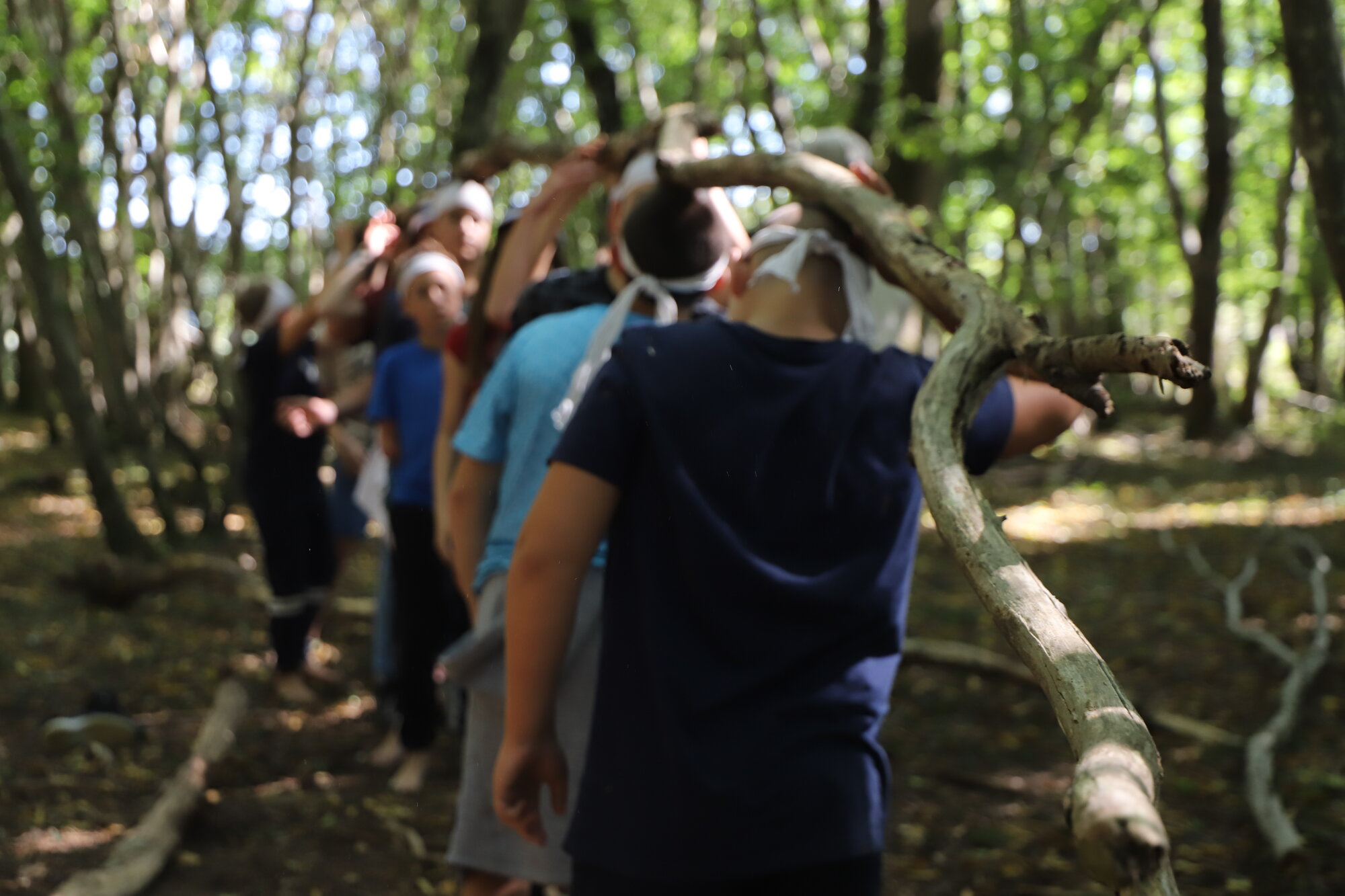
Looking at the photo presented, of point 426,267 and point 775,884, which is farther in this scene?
point 426,267

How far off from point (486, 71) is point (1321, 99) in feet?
17.6

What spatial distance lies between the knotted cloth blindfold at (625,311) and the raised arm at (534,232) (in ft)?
2.19

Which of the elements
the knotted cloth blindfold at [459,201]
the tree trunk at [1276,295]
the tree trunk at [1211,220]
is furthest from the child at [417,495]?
the tree trunk at [1276,295]

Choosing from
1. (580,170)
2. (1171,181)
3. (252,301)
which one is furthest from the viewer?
(1171,181)

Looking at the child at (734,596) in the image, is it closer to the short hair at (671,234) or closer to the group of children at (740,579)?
the group of children at (740,579)

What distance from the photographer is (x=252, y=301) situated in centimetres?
663

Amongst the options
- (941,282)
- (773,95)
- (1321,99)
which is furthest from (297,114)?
(941,282)

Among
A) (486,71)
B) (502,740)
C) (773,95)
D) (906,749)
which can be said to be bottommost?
(906,749)

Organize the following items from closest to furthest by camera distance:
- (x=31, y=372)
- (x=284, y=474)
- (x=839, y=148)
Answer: (x=839, y=148) < (x=284, y=474) < (x=31, y=372)

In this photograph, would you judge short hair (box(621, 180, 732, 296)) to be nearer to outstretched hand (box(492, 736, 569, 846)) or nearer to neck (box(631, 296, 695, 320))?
neck (box(631, 296, 695, 320))

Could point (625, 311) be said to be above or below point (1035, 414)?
above

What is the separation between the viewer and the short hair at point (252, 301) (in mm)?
6609

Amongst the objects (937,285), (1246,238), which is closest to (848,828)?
(937,285)

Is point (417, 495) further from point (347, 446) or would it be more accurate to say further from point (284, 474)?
point (284, 474)
